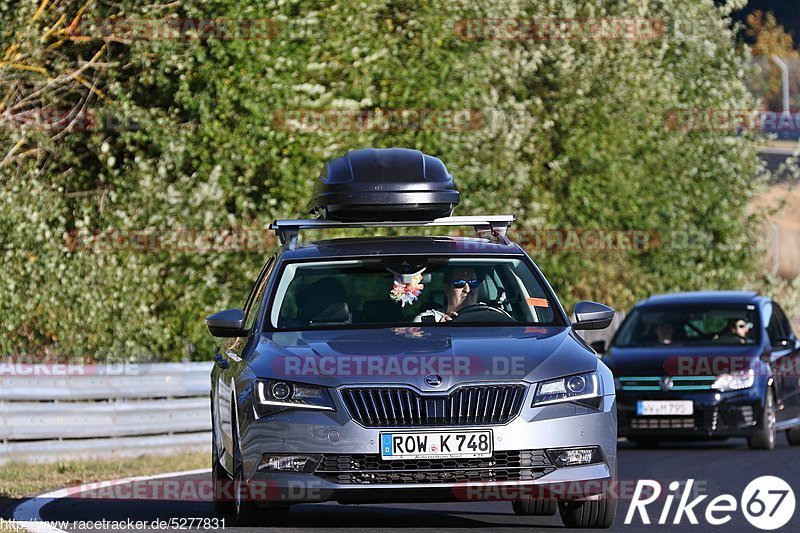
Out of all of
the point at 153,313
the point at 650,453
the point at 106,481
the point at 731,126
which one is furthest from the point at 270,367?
the point at 731,126

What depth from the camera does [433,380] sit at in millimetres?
9203

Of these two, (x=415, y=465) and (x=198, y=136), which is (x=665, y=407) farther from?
(x=415, y=465)

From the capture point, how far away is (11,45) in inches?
904

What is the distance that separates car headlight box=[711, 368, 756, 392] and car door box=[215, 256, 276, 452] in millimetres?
7725

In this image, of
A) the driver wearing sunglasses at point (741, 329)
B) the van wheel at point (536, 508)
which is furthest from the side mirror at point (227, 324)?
the driver wearing sunglasses at point (741, 329)

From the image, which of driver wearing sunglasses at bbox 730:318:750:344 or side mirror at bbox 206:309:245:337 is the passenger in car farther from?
side mirror at bbox 206:309:245:337

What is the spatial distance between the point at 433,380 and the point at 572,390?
0.79 metres

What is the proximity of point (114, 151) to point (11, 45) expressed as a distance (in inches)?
83.5

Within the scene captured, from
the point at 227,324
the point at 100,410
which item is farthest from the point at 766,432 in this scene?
the point at 227,324

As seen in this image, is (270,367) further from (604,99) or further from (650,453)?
(604,99)

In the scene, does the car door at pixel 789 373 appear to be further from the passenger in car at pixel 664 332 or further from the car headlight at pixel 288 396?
the car headlight at pixel 288 396

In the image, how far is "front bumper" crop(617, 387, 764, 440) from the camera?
18125mm

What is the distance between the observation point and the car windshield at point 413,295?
34.3 feet

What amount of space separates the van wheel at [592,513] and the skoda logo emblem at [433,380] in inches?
49.7
